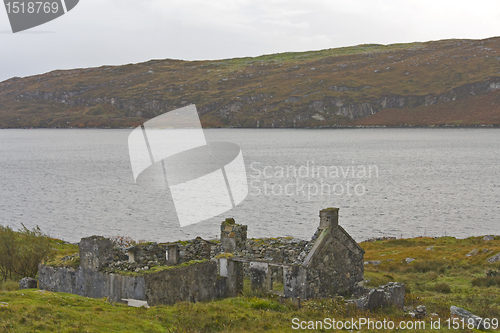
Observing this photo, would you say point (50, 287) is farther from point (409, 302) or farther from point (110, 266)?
point (409, 302)

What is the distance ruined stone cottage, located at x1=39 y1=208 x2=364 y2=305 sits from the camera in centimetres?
1819

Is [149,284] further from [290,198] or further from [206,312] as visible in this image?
[290,198]

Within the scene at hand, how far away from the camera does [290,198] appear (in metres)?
75.4

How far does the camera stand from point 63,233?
2206 inches

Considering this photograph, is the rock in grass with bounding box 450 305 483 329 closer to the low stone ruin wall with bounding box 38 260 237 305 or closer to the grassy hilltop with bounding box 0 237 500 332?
the grassy hilltop with bounding box 0 237 500 332

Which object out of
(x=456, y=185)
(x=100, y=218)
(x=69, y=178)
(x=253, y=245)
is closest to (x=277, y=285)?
(x=253, y=245)

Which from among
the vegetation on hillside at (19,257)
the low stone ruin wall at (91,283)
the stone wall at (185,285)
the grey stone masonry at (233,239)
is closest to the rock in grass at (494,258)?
the grey stone masonry at (233,239)

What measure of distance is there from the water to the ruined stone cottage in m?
31.1

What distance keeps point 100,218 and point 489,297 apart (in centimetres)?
5146

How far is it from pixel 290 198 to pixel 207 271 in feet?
184

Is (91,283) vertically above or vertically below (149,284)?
below

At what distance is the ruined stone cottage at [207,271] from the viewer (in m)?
18.2

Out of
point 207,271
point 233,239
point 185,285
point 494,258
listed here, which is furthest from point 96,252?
point 494,258

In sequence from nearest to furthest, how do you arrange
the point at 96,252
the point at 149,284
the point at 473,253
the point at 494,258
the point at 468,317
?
the point at 149,284
the point at 468,317
the point at 96,252
the point at 494,258
the point at 473,253
